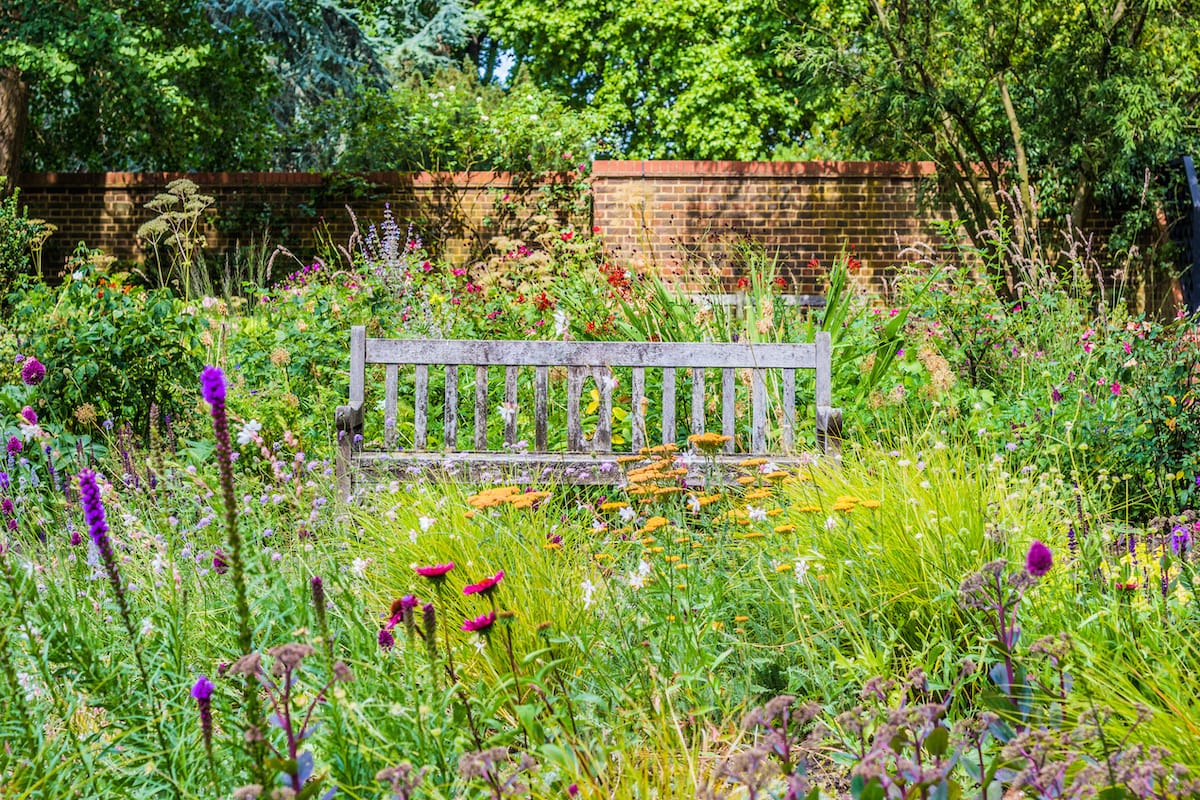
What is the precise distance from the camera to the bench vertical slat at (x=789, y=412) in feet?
13.4

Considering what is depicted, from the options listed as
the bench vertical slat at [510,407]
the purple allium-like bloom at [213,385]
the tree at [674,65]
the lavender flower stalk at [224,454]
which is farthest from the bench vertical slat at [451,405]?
the tree at [674,65]

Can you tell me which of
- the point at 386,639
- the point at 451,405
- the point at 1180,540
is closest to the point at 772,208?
the point at 451,405

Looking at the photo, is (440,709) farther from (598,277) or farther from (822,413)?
(598,277)

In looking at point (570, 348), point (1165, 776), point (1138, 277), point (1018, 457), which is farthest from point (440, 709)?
point (1138, 277)

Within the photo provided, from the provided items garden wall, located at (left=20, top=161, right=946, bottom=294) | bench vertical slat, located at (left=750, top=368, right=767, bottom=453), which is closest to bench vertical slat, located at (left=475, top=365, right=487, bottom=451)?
bench vertical slat, located at (left=750, top=368, right=767, bottom=453)

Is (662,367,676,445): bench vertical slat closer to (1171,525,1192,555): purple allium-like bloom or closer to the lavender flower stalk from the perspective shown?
→ (1171,525,1192,555): purple allium-like bloom

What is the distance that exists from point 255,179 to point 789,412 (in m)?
9.11

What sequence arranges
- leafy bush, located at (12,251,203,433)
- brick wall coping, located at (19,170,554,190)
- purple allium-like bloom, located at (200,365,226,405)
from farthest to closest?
brick wall coping, located at (19,170,554,190)
leafy bush, located at (12,251,203,433)
purple allium-like bloom, located at (200,365,226,405)

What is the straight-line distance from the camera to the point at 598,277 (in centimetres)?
679

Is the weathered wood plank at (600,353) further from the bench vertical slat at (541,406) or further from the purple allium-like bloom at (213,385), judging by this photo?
the purple allium-like bloom at (213,385)

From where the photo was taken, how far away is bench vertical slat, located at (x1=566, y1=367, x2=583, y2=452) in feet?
14.6

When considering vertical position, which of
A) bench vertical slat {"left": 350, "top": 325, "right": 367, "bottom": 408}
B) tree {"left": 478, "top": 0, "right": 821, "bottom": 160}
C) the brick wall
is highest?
tree {"left": 478, "top": 0, "right": 821, "bottom": 160}

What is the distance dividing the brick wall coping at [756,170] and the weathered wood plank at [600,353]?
6.67 m

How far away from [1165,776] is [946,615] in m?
1.22
